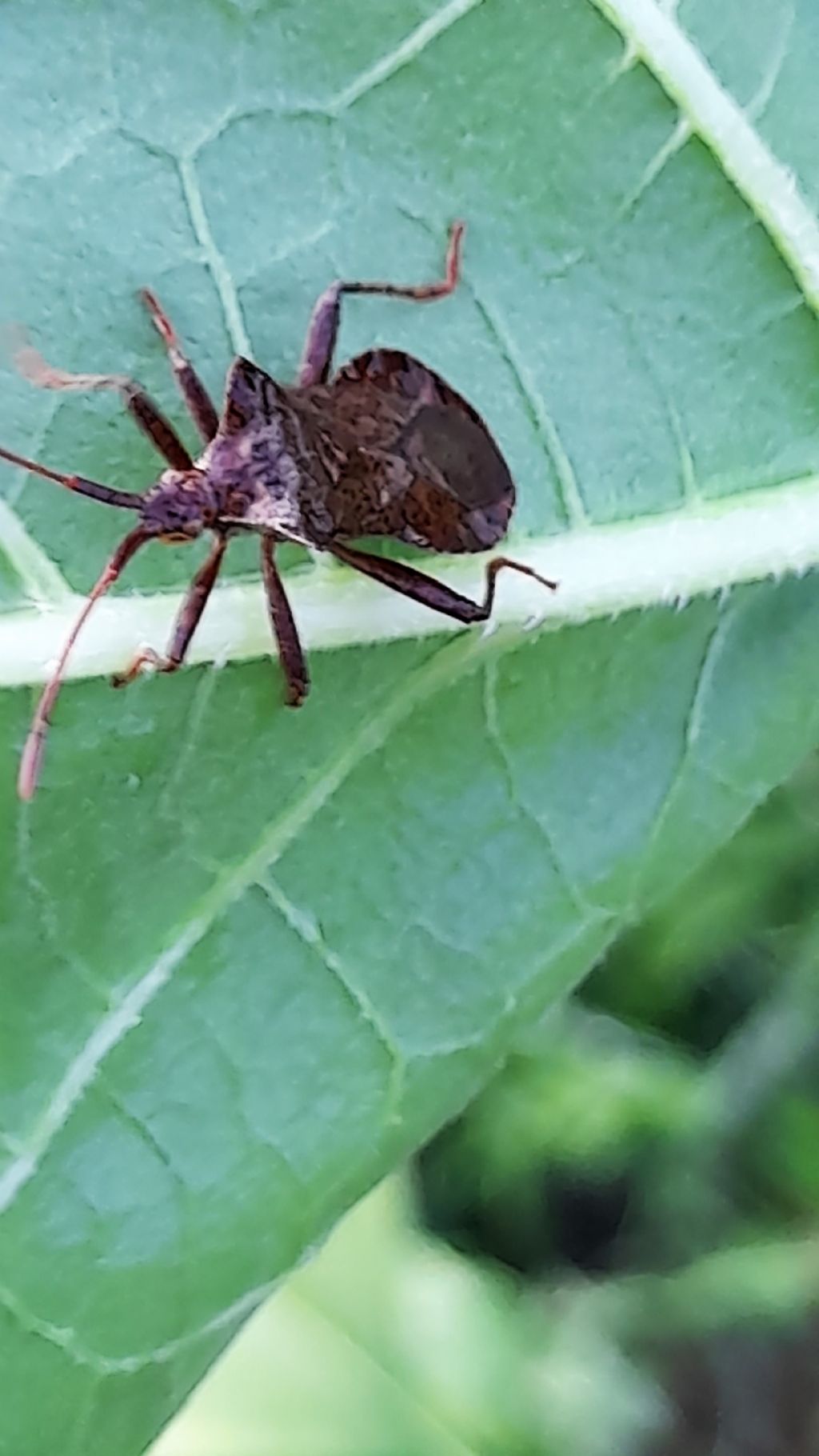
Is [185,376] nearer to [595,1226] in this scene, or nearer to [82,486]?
[82,486]

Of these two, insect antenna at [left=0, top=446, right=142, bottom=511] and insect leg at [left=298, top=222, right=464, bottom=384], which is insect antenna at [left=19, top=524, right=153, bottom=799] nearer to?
insect antenna at [left=0, top=446, right=142, bottom=511]

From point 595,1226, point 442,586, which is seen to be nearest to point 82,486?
point 442,586

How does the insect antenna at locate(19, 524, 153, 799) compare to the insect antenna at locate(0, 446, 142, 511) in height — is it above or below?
below

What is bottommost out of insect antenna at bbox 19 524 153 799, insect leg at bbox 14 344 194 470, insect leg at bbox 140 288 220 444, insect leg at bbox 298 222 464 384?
insect antenna at bbox 19 524 153 799

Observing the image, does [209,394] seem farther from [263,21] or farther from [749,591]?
[749,591]

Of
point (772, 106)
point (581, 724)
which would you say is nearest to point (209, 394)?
point (581, 724)

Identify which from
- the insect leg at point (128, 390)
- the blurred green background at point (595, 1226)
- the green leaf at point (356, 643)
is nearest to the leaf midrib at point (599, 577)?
the green leaf at point (356, 643)

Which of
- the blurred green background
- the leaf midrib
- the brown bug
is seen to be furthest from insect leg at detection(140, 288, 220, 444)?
the blurred green background
